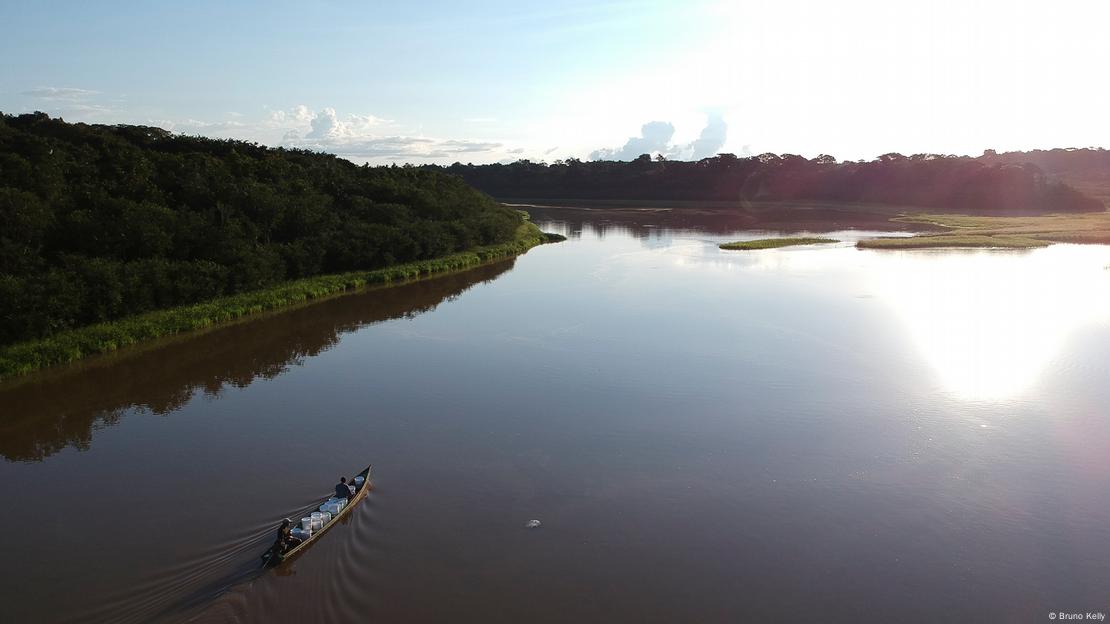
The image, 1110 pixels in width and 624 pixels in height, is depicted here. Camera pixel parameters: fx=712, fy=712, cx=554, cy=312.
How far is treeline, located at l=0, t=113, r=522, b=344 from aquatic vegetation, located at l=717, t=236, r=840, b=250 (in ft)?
63.3

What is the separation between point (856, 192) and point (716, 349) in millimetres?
95957

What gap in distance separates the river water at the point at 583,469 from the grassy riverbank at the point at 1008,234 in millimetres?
25564

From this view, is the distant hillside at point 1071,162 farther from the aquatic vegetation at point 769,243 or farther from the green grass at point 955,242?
the aquatic vegetation at point 769,243

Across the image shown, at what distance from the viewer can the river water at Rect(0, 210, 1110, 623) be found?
10125mm

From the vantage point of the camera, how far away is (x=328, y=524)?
11570 mm

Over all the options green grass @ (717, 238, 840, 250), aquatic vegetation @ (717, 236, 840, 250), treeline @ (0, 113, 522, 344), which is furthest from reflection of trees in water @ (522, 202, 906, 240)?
treeline @ (0, 113, 522, 344)

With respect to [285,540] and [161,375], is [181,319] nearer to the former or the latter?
[161,375]

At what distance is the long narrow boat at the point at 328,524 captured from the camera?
10500 mm

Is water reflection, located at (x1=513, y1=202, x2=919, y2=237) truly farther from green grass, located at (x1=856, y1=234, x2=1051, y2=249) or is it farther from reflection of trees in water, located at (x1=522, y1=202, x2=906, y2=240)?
green grass, located at (x1=856, y1=234, x2=1051, y2=249)

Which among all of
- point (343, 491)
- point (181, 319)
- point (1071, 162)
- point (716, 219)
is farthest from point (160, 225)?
point (1071, 162)

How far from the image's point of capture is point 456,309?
99.9ft

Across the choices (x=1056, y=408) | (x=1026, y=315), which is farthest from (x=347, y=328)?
(x=1026, y=315)

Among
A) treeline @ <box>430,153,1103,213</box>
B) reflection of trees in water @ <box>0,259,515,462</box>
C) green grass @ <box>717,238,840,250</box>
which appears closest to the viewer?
reflection of trees in water @ <box>0,259,515,462</box>

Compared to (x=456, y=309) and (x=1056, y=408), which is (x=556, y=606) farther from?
(x=456, y=309)
